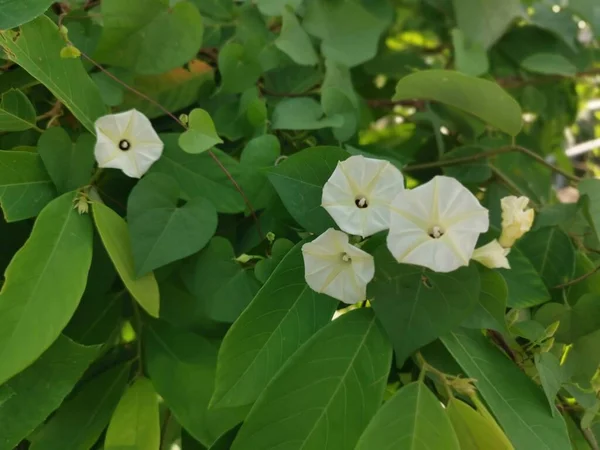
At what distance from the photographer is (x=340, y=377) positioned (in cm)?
37

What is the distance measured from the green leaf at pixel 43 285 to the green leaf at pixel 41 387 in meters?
0.03

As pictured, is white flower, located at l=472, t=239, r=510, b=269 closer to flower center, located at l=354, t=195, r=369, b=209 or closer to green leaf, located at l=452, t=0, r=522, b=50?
flower center, located at l=354, t=195, r=369, b=209

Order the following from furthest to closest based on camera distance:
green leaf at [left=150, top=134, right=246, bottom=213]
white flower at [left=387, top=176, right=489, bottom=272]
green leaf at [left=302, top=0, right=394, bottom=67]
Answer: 1. green leaf at [left=302, top=0, right=394, bottom=67]
2. green leaf at [left=150, top=134, right=246, bottom=213]
3. white flower at [left=387, top=176, right=489, bottom=272]

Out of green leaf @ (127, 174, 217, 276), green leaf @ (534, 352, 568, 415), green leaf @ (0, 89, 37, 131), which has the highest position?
green leaf @ (0, 89, 37, 131)

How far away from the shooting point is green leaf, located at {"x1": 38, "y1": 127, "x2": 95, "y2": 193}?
1.35 ft

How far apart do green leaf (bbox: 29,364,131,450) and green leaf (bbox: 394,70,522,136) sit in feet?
1.07

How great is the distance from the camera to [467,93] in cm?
47

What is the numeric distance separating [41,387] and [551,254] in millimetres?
423

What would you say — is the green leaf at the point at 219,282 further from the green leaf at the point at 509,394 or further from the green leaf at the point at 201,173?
the green leaf at the point at 509,394

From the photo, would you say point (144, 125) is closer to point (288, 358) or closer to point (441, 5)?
point (288, 358)

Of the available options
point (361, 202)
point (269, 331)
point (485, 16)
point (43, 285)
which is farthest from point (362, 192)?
point (485, 16)

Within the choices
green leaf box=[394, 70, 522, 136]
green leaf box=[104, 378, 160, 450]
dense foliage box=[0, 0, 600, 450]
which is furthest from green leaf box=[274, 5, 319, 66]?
green leaf box=[104, 378, 160, 450]

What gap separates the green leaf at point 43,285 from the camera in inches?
13.7

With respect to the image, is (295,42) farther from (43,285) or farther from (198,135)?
(43,285)
